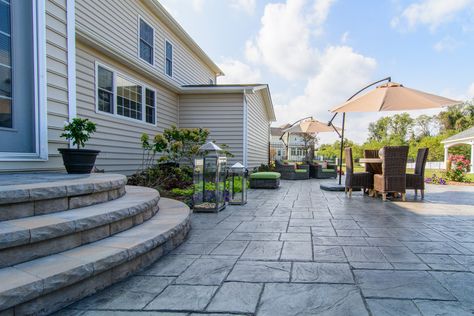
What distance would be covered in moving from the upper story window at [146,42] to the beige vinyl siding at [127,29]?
156mm

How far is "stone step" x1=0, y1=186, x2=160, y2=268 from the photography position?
173cm

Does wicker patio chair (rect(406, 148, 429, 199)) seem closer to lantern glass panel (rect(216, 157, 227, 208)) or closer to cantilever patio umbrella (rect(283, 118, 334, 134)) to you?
lantern glass panel (rect(216, 157, 227, 208))

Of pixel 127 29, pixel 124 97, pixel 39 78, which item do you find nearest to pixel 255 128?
pixel 124 97

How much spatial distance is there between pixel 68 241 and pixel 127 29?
711 cm

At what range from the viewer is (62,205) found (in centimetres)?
239

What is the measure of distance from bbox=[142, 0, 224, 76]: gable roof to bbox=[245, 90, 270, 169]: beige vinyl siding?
10.1 ft

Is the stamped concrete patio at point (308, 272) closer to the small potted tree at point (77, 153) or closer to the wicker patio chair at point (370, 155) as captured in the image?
the small potted tree at point (77, 153)

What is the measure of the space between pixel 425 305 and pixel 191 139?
20.3ft

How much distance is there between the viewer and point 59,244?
1967 millimetres

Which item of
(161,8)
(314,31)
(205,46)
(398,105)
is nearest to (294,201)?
(398,105)

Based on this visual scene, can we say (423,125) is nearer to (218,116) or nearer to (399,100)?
(218,116)

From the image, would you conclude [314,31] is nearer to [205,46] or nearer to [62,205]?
[205,46]

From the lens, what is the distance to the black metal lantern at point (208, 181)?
457 centimetres

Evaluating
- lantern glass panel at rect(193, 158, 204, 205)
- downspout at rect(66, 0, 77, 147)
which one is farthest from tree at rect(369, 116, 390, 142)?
downspout at rect(66, 0, 77, 147)
